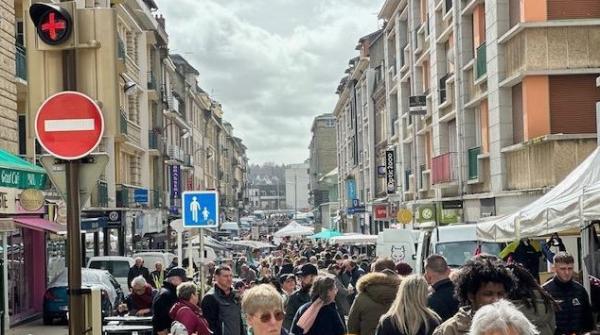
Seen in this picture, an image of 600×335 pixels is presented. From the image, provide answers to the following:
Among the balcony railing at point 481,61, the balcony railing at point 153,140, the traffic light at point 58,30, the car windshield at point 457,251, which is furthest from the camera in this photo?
the balcony railing at point 153,140

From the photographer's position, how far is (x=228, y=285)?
11516mm

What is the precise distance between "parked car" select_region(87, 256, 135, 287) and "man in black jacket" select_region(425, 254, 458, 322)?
2240 centimetres

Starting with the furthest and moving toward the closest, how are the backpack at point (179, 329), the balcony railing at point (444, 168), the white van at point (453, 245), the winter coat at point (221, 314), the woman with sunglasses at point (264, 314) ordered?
1. the balcony railing at point (444, 168)
2. the white van at point (453, 245)
3. the winter coat at point (221, 314)
4. the backpack at point (179, 329)
5. the woman with sunglasses at point (264, 314)

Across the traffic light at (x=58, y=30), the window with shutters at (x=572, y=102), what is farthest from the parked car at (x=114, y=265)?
the traffic light at (x=58, y=30)

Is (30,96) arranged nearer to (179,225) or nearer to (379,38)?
(179,225)

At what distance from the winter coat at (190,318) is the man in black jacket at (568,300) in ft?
12.5

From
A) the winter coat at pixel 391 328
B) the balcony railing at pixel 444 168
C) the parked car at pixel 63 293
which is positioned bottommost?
the parked car at pixel 63 293

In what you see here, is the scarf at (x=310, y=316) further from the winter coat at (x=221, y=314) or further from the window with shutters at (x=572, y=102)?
the window with shutters at (x=572, y=102)

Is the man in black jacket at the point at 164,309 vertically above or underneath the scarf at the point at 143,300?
above

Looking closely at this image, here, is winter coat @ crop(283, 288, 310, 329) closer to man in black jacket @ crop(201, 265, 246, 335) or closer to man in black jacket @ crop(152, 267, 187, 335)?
man in black jacket @ crop(201, 265, 246, 335)

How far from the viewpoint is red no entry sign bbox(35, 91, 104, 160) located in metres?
6.67

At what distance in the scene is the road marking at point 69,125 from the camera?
671 cm

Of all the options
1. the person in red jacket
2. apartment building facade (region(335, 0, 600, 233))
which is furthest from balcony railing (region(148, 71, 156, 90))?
the person in red jacket

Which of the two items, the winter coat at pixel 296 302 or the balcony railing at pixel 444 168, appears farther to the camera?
the balcony railing at pixel 444 168
